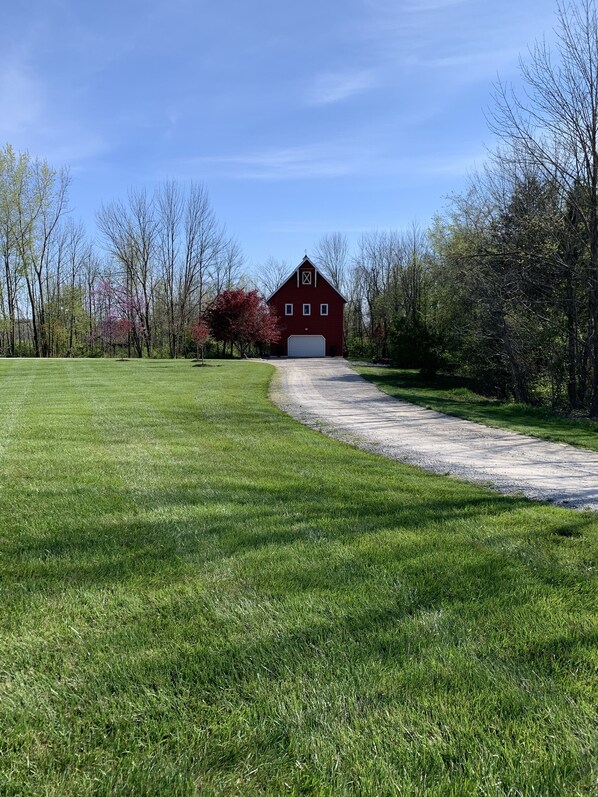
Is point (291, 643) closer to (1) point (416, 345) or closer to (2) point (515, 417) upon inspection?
(2) point (515, 417)

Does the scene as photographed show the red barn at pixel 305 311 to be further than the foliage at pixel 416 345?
Yes

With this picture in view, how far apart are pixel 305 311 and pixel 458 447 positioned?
35.7m

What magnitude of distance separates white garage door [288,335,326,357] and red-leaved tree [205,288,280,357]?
488 centimetres

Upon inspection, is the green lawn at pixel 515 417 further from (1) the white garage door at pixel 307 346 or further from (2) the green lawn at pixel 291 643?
(1) the white garage door at pixel 307 346

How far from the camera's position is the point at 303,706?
2045 mm

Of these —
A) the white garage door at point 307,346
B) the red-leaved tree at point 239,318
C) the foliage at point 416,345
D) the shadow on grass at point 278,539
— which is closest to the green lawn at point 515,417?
the shadow on grass at point 278,539

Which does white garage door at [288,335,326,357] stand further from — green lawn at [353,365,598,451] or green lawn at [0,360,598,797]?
green lawn at [0,360,598,797]

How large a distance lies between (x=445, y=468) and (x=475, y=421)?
539 cm

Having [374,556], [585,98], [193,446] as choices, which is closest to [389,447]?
[193,446]

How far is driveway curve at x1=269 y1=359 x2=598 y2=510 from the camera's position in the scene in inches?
243

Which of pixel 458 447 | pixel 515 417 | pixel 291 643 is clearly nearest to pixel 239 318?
pixel 515 417

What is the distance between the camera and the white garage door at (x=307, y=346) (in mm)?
43531

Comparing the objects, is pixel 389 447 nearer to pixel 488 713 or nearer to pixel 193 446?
pixel 193 446

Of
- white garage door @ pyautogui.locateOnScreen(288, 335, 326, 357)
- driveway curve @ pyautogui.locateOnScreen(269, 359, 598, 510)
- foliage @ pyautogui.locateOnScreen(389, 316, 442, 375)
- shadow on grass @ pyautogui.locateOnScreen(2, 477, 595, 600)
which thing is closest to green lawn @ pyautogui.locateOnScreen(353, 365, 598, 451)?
driveway curve @ pyautogui.locateOnScreen(269, 359, 598, 510)
